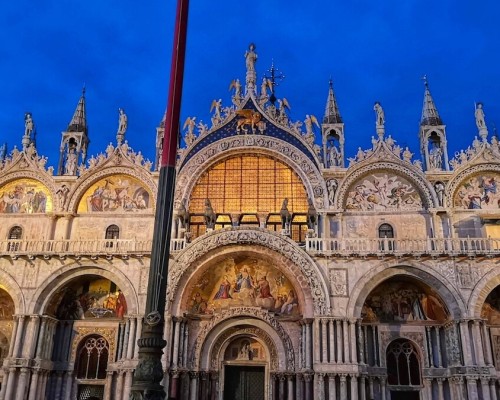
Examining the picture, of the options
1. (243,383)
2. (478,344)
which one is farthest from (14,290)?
(478,344)

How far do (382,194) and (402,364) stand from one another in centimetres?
762

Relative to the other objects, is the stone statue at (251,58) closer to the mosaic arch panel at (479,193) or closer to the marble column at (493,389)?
the mosaic arch panel at (479,193)

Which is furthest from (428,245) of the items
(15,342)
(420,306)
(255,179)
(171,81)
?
(15,342)

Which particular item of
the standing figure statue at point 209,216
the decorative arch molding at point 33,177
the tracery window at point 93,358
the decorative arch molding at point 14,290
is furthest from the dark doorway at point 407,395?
the decorative arch molding at point 33,177

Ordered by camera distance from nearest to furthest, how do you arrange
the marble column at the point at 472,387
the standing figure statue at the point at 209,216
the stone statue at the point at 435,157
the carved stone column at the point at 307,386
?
1. the marble column at the point at 472,387
2. the carved stone column at the point at 307,386
3. the standing figure statue at the point at 209,216
4. the stone statue at the point at 435,157

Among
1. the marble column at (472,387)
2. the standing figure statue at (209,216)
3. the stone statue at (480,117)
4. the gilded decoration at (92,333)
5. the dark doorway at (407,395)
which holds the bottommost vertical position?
the dark doorway at (407,395)

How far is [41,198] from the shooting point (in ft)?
83.8

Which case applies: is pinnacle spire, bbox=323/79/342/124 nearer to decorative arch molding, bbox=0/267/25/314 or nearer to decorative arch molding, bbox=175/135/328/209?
decorative arch molding, bbox=175/135/328/209

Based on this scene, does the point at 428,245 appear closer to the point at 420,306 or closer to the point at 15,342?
the point at 420,306

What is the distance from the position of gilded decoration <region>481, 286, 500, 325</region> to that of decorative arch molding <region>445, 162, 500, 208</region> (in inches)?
175

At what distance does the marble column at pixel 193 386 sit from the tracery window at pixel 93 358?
4287mm

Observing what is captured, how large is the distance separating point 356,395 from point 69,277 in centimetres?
1280

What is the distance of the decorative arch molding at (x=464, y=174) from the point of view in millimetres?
23766

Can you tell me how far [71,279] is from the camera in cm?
2245
